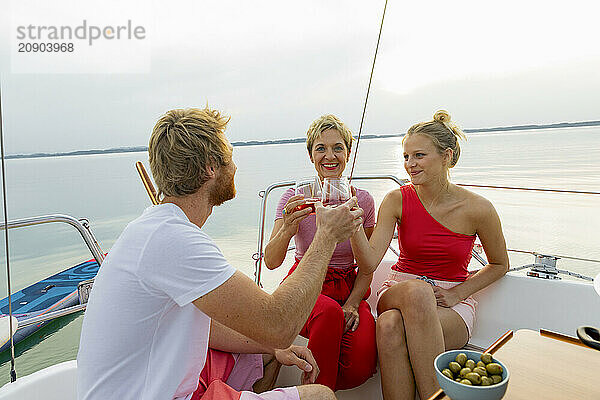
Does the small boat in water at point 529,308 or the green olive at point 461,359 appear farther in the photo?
the small boat in water at point 529,308

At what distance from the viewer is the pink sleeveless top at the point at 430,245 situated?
2.14m

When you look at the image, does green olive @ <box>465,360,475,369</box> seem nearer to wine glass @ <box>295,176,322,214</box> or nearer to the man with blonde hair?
the man with blonde hair

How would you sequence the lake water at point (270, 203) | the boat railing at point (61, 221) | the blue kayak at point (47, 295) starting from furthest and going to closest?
the blue kayak at point (47, 295) < the lake water at point (270, 203) < the boat railing at point (61, 221)

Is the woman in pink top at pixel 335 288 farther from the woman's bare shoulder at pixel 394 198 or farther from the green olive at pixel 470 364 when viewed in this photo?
the green olive at pixel 470 364

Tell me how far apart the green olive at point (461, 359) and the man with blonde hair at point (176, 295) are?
14.2 inches

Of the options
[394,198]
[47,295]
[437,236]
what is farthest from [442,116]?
[47,295]

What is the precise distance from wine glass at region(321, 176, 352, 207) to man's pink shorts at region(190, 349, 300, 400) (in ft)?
1.76

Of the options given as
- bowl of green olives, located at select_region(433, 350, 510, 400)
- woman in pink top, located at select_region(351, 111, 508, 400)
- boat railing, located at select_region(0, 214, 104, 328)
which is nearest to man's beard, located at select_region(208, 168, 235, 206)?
bowl of green olives, located at select_region(433, 350, 510, 400)

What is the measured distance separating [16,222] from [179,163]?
899mm

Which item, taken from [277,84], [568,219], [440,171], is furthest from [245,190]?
[440,171]

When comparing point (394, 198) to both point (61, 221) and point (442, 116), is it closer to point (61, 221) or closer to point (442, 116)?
point (442, 116)

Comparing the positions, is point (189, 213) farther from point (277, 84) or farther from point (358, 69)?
point (277, 84)

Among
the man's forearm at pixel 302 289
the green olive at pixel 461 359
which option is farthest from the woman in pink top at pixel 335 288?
the green olive at pixel 461 359

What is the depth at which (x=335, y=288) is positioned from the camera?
2123 millimetres
